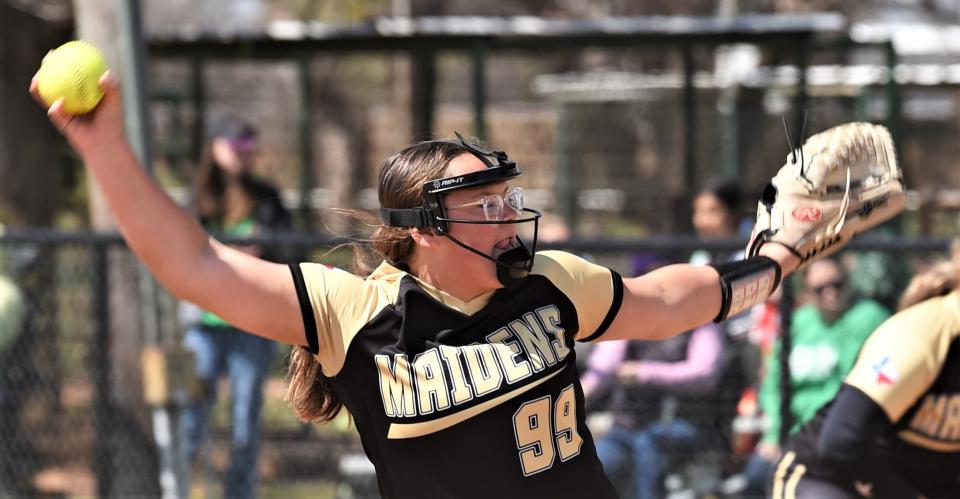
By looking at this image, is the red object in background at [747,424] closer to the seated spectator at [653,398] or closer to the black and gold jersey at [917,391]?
the seated spectator at [653,398]

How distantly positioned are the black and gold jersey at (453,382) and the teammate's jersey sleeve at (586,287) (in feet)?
0.14

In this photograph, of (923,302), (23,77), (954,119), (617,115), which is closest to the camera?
(923,302)

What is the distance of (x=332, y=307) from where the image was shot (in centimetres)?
272

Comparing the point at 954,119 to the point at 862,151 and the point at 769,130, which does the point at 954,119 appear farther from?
the point at 862,151

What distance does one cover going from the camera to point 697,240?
5.55 m

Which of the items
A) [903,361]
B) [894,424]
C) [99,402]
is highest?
[903,361]

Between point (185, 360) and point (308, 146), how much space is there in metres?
4.33

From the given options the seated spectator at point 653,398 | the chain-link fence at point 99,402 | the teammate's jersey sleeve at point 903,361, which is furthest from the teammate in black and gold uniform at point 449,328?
the chain-link fence at point 99,402

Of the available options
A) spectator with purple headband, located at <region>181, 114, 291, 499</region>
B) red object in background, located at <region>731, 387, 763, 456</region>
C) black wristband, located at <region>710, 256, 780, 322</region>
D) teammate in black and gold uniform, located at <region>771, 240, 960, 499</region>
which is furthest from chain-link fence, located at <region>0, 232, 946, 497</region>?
black wristband, located at <region>710, 256, 780, 322</region>

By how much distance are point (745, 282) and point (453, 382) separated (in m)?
0.89

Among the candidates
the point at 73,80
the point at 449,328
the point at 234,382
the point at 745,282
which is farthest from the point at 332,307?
the point at 234,382

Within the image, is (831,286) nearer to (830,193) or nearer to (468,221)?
(830,193)

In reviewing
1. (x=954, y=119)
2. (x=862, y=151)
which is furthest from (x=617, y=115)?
(x=862, y=151)

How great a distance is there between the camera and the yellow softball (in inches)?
87.9
